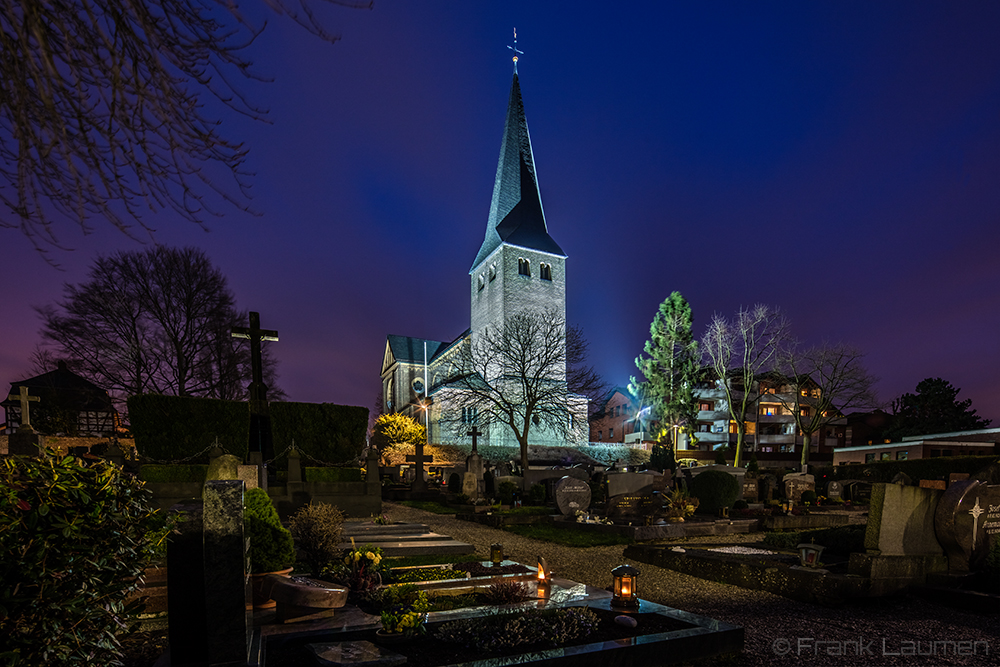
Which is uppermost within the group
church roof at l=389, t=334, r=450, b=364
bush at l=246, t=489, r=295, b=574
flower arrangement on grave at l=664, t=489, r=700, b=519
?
church roof at l=389, t=334, r=450, b=364

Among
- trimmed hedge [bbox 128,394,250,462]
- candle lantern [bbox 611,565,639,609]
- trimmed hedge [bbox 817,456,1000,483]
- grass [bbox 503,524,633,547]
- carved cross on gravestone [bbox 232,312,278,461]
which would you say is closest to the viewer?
candle lantern [bbox 611,565,639,609]

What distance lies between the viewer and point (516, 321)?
35.0 m

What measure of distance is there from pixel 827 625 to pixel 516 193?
47822 millimetres

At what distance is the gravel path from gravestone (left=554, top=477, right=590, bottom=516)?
16.7 ft

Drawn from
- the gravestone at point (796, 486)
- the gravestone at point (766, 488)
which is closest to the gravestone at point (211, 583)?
the gravestone at point (766, 488)

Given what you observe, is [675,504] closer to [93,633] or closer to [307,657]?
[307,657]

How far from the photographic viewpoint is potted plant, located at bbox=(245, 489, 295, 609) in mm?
5543

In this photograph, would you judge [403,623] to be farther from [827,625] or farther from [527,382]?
[527,382]

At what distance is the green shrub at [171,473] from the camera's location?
41.2 feet

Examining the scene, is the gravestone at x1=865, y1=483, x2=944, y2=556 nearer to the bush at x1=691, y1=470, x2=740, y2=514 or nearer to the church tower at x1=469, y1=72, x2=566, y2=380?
the bush at x1=691, y1=470, x2=740, y2=514

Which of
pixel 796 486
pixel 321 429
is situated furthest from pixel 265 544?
pixel 796 486

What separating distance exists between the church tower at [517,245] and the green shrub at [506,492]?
29.3 meters

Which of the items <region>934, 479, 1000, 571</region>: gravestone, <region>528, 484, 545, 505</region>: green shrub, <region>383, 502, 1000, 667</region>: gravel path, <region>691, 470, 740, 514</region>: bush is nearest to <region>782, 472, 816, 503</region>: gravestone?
<region>691, 470, 740, 514</region>: bush

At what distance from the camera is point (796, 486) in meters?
18.0
